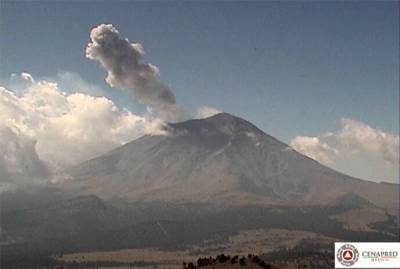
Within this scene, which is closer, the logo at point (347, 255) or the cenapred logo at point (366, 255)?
the logo at point (347, 255)

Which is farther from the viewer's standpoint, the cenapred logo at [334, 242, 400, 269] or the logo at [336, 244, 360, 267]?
the cenapred logo at [334, 242, 400, 269]

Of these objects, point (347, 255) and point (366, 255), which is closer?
point (347, 255)
